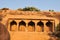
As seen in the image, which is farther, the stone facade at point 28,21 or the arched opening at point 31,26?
the arched opening at point 31,26

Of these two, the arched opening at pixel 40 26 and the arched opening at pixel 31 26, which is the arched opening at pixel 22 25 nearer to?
the arched opening at pixel 31 26

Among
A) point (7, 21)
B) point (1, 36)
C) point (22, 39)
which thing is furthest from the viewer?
point (7, 21)

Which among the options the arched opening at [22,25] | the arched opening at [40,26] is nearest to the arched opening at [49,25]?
the arched opening at [40,26]

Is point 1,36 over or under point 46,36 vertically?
over

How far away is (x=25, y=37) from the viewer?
2834 centimetres

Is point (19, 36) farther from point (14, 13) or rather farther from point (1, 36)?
point (1, 36)

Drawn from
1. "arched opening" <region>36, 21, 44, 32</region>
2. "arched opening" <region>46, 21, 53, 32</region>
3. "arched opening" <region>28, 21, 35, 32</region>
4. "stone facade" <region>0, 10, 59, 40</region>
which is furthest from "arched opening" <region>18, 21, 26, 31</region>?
"arched opening" <region>46, 21, 53, 32</region>

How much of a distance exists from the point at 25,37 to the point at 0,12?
9.86 meters

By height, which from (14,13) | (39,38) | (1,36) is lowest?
(39,38)

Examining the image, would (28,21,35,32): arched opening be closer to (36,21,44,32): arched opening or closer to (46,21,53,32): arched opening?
(36,21,44,32): arched opening

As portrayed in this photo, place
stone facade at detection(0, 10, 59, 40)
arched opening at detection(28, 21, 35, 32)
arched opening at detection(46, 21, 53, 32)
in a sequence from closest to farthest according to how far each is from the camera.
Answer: stone facade at detection(0, 10, 59, 40)
arched opening at detection(46, 21, 53, 32)
arched opening at detection(28, 21, 35, 32)

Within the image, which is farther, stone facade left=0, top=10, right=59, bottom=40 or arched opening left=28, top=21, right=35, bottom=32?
arched opening left=28, top=21, right=35, bottom=32

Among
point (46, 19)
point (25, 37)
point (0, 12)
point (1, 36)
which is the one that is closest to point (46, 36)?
point (25, 37)

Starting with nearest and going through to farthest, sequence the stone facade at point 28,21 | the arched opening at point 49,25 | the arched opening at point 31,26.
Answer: the stone facade at point 28,21
the arched opening at point 49,25
the arched opening at point 31,26
